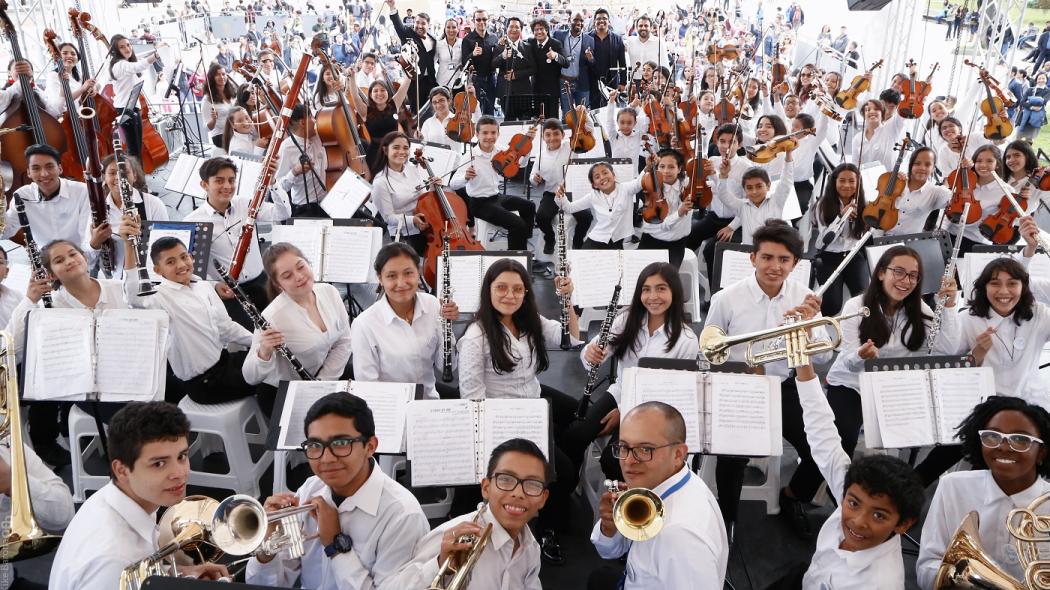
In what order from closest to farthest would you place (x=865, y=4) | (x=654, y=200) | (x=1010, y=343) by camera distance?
(x=1010, y=343) < (x=654, y=200) < (x=865, y=4)

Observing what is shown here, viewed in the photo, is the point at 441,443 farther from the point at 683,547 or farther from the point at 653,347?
the point at 653,347

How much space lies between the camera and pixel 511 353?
12.1 ft

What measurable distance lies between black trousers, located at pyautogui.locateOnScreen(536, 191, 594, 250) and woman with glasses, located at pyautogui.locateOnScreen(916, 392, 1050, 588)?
4.57 metres

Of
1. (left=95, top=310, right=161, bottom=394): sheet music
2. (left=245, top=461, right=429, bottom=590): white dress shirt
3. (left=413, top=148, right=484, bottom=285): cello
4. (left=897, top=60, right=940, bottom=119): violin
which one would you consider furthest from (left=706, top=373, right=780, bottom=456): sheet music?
(left=897, top=60, right=940, bottom=119): violin

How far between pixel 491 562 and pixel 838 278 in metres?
4.19

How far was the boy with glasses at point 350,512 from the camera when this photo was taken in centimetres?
241

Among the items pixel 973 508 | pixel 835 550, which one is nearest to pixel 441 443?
pixel 835 550

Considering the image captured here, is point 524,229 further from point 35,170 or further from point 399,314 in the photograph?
point 35,170

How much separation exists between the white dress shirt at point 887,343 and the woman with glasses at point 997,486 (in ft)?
3.75

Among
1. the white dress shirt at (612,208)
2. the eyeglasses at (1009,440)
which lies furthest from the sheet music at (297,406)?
the white dress shirt at (612,208)

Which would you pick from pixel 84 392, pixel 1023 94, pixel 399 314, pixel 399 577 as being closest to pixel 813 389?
pixel 399 577

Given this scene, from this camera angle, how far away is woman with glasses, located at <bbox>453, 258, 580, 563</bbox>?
3.57m

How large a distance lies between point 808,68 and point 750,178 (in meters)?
5.28

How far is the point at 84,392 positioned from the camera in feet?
11.0
